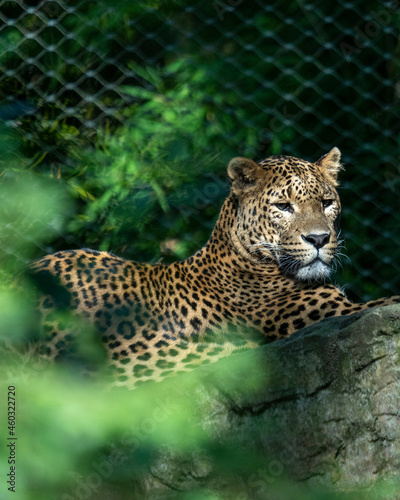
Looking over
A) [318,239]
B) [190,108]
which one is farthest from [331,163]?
[190,108]

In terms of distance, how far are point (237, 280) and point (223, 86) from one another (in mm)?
1448

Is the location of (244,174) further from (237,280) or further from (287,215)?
A: (237,280)

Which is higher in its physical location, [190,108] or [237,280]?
[190,108]

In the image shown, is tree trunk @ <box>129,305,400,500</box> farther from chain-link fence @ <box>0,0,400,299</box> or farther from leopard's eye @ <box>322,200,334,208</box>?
chain-link fence @ <box>0,0,400,299</box>

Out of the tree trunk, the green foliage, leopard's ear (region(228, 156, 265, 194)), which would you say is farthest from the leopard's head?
the tree trunk

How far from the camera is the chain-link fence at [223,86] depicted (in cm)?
415

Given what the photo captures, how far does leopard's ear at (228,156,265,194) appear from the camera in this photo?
141 inches

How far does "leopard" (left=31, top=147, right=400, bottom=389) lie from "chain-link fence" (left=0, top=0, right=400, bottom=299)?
26 centimetres

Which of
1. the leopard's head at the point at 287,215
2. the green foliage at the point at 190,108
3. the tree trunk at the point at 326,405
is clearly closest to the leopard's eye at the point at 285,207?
the leopard's head at the point at 287,215

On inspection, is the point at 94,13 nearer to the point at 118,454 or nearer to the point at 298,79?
the point at 298,79

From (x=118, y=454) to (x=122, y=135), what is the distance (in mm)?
2845

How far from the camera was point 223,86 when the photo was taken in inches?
179

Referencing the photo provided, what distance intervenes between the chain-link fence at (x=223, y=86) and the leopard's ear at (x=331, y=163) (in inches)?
18.5

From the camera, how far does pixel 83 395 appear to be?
1.01 metres
